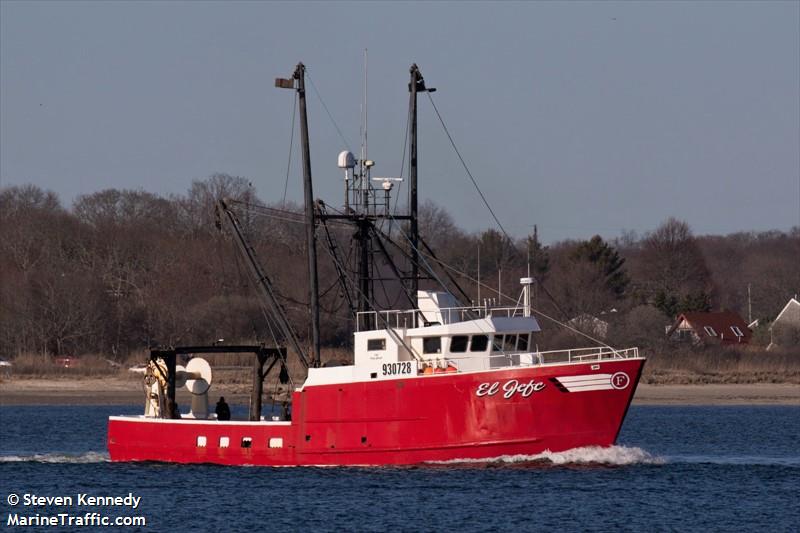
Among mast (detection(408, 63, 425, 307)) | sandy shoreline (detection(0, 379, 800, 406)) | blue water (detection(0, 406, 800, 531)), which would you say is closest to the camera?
blue water (detection(0, 406, 800, 531))

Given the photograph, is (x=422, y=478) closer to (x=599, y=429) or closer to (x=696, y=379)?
(x=599, y=429)

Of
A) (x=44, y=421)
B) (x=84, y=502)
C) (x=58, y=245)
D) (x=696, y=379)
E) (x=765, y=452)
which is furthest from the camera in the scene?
(x=58, y=245)

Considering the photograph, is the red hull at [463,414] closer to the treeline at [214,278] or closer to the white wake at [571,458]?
the white wake at [571,458]

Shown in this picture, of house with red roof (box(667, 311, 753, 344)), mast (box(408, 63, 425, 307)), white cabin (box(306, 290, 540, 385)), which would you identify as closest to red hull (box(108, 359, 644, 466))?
white cabin (box(306, 290, 540, 385))

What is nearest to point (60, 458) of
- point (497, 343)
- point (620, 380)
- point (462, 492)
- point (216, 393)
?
point (497, 343)

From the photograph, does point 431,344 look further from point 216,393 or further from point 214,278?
point 214,278

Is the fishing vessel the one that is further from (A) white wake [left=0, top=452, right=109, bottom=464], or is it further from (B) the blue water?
(A) white wake [left=0, top=452, right=109, bottom=464]

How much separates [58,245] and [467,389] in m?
77.5

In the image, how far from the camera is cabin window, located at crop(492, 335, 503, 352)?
4216cm

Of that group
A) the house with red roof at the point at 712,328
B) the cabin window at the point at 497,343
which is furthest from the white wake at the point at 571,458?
the house with red roof at the point at 712,328

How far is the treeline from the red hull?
73.1 feet

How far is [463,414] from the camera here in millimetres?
40688

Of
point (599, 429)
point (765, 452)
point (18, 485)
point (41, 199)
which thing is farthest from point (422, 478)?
point (41, 199)

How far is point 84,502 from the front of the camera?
4038cm
